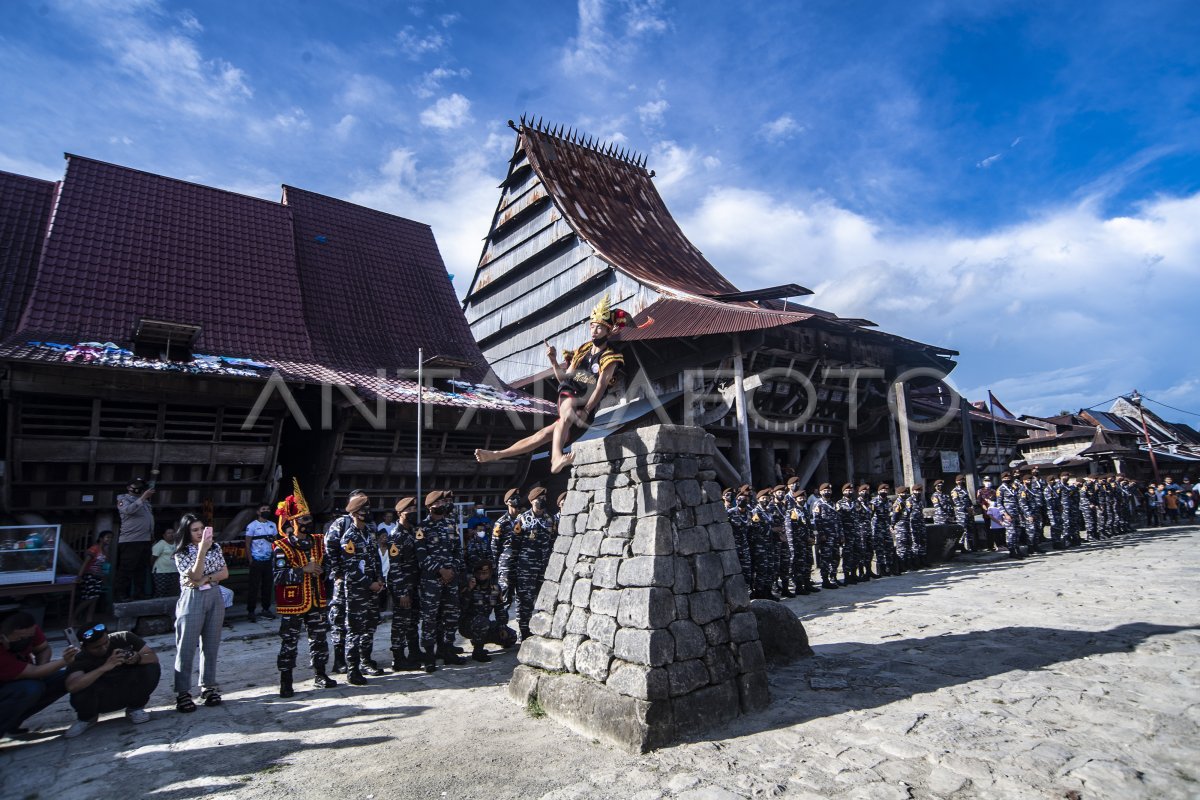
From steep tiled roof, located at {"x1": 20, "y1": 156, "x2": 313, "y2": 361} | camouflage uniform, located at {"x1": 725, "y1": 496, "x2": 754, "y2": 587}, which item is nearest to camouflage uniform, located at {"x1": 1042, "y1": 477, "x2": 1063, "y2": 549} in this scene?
camouflage uniform, located at {"x1": 725, "y1": 496, "x2": 754, "y2": 587}

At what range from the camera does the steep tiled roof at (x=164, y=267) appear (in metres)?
11.6

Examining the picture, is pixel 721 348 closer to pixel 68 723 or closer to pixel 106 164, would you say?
pixel 68 723

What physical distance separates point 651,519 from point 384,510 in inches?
406

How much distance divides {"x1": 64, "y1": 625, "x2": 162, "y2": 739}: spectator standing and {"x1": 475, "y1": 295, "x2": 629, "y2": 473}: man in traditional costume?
372 cm

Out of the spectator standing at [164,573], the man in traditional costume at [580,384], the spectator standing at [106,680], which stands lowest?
the spectator standing at [106,680]

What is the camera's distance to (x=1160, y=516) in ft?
72.6

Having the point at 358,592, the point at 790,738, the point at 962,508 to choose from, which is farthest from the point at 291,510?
the point at 962,508

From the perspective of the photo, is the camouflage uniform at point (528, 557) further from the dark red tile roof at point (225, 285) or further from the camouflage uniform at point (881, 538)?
the camouflage uniform at point (881, 538)

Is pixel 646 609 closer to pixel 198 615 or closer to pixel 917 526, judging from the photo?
pixel 198 615

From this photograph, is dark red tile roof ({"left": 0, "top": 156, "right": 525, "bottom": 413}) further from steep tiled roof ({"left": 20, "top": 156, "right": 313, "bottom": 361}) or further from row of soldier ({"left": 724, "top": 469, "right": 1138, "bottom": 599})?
row of soldier ({"left": 724, "top": 469, "right": 1138, "bottom": 599})

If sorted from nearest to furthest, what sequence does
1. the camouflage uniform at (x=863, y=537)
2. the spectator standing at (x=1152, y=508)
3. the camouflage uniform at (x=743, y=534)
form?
the camouflage uniform at (x=743, y=534), the camouflage uniform at (x=863, y=537), the spectator standing at (x=1152, y=508)

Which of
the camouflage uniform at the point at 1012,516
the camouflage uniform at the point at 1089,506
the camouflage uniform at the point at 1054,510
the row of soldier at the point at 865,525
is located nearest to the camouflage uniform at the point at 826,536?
the row of soldier at the point at 865,525

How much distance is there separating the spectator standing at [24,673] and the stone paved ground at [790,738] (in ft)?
0.88

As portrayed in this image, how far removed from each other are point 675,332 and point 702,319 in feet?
2.63
